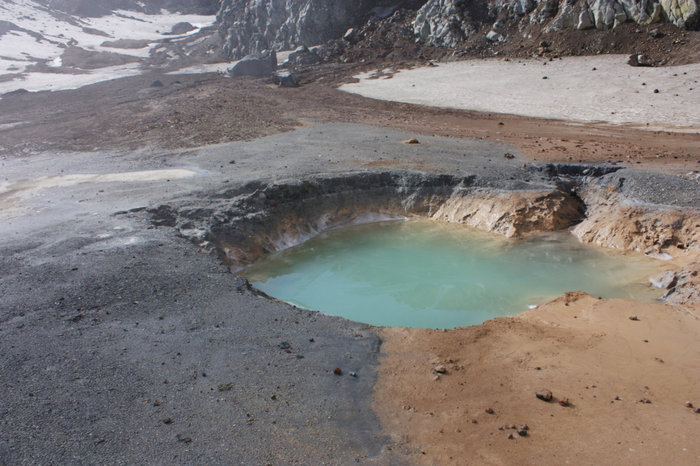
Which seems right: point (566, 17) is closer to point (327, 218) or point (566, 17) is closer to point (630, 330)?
point (327, 218)

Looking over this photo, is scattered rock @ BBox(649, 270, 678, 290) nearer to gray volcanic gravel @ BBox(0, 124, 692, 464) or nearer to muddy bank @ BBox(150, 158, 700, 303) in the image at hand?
muddy bank @ BBox(150, 158, 700, 303)

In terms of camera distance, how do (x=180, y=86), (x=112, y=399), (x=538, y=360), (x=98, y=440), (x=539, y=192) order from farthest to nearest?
1. (x=180, y=86)
2. (x=539, y=192)
3. (x=538, y=360)
4. (x=112, y=399)
5. (x=98, y=440)

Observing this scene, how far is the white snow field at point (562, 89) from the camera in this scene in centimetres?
1695

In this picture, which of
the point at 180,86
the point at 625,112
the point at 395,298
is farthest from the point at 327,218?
the point at 180,86

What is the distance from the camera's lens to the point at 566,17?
26.1m

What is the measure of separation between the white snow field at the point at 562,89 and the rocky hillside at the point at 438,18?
285cm

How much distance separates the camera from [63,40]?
156 feet

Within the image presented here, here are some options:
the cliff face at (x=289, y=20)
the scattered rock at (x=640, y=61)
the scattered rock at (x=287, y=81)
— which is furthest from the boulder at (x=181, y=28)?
the scattered rock at (x=640, y=61)

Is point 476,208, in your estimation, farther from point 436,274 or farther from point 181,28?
point 181,28

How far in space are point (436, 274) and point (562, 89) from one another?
47.8 feet

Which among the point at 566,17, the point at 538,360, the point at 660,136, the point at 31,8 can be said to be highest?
the point at 31,8

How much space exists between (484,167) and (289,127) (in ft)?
26.3

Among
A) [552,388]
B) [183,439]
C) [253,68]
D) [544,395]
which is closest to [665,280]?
[552,388]

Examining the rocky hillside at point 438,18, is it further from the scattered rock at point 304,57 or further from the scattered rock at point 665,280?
the scattered rock at point 665,280
